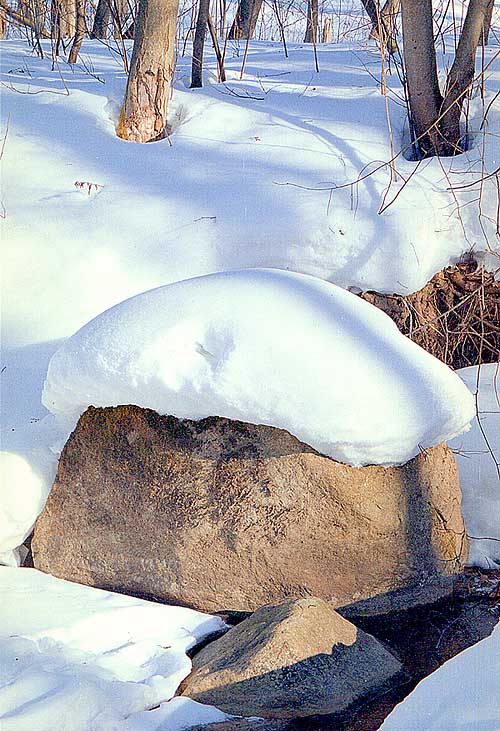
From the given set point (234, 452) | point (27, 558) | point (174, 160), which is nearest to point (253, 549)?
point (234, 452)


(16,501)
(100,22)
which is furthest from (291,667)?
(100,22)

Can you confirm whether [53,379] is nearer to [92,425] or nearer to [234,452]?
[92,425]

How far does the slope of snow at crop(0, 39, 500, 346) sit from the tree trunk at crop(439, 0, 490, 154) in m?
0.17

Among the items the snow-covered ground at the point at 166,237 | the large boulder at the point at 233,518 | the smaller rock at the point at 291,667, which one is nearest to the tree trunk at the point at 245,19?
the snow-covered ground at the point at 166,237

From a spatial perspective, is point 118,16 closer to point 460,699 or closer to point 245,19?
point 245,19

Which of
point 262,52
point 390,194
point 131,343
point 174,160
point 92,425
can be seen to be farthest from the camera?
point 262,52

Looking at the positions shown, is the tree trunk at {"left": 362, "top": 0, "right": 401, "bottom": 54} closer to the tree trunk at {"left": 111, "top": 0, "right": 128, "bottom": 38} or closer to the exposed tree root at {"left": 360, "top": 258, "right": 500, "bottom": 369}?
the exposed tree root at {"left": 360, "top": 258, "right": 500, "bottom": 369}

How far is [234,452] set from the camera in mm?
3051

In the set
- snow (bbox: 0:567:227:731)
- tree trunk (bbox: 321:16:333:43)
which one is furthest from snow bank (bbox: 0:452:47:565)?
tree trunk (bbox: 321:16:333:43)

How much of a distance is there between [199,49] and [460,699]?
4.89m

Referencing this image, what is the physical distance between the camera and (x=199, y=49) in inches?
223

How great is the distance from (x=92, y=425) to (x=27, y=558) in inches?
25.3

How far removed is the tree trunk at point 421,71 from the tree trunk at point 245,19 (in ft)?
12.3

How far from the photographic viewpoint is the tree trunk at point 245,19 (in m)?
8.23
